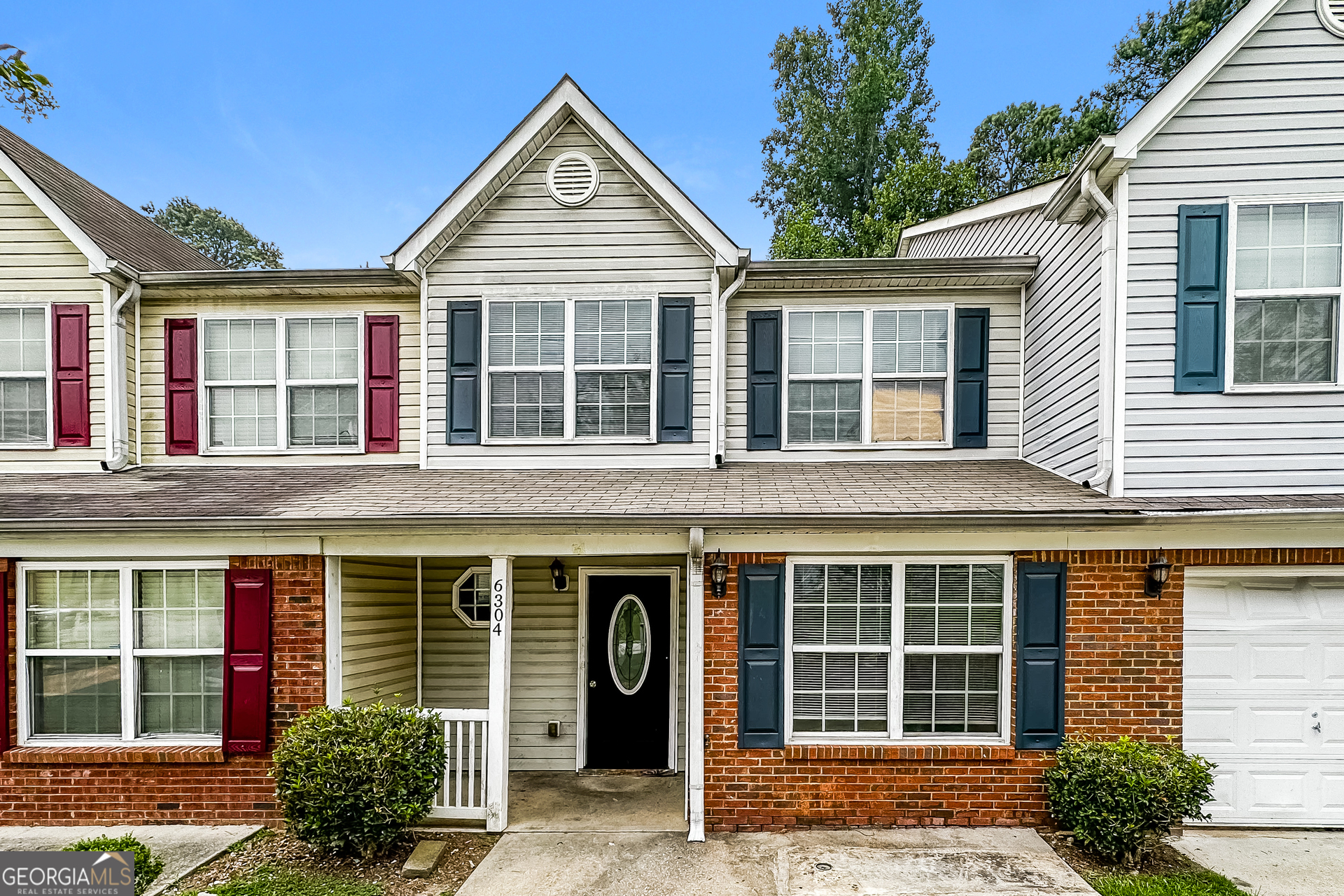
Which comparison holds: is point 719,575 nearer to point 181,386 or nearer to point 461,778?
point 461,778

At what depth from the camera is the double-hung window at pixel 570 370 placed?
786 centimetres

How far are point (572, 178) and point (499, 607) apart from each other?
4263 millimetres

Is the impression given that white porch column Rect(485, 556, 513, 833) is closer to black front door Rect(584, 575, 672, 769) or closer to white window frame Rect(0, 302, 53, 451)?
black front door Rect(584, 575, 672, 769)

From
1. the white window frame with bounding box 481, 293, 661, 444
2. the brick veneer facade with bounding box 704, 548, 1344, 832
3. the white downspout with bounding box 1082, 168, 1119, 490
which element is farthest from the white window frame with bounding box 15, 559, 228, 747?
the white downspout with bounding box 1082, 168, 1119, 490

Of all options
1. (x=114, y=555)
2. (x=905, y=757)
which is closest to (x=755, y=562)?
(x=905, y=757)

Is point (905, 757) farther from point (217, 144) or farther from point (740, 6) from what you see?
point (217, 144)

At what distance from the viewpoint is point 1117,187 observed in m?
6.55

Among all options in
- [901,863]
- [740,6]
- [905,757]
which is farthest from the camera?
[740,6]

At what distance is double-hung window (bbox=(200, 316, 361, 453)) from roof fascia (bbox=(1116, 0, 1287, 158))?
295 inches

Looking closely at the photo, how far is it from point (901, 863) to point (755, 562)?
2.40m

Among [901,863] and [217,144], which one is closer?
[901,863]

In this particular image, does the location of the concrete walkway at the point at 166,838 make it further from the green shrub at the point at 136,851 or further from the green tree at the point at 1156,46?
the green tree at the point at 1156,46

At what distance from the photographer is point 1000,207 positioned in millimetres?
8898

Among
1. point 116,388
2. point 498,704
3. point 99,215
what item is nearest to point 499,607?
point 498,704
